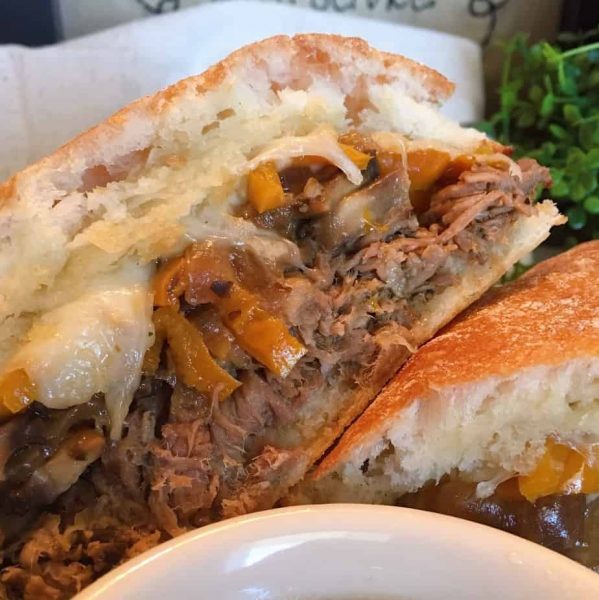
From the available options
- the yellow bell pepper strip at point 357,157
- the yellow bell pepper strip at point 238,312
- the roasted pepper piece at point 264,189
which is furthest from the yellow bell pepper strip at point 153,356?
the yellow bell pepper strip at point 357,157

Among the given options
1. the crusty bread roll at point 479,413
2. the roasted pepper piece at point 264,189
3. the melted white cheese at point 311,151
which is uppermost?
the melted white cheese at point 311,151

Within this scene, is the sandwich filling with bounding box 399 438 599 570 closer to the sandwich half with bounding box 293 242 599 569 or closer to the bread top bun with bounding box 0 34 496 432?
the sandwich half with bounding box 293 242 599 569

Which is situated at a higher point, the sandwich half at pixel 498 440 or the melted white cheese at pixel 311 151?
the melted white cheese at pixel 311 151

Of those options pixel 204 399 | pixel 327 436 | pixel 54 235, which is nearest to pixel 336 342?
pixel 327 436

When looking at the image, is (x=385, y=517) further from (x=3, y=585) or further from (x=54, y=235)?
(x=54, y=235)

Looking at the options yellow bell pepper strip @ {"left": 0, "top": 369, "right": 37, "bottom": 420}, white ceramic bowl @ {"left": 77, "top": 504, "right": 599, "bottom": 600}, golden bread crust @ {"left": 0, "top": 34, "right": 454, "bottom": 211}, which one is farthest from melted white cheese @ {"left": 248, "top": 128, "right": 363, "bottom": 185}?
white ceramic bowl @ {"left": 77, "top": 504, "right": 599, "bottom": 600}

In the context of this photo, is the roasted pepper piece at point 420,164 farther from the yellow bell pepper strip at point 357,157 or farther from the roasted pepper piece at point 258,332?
the roasted pepper piece at point 258,332

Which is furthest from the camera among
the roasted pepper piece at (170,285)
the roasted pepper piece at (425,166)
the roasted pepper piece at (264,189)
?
the roasted pepper piece at (425,166)

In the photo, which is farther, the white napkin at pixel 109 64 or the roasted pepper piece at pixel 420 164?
the white napkin at pixel 109 64
